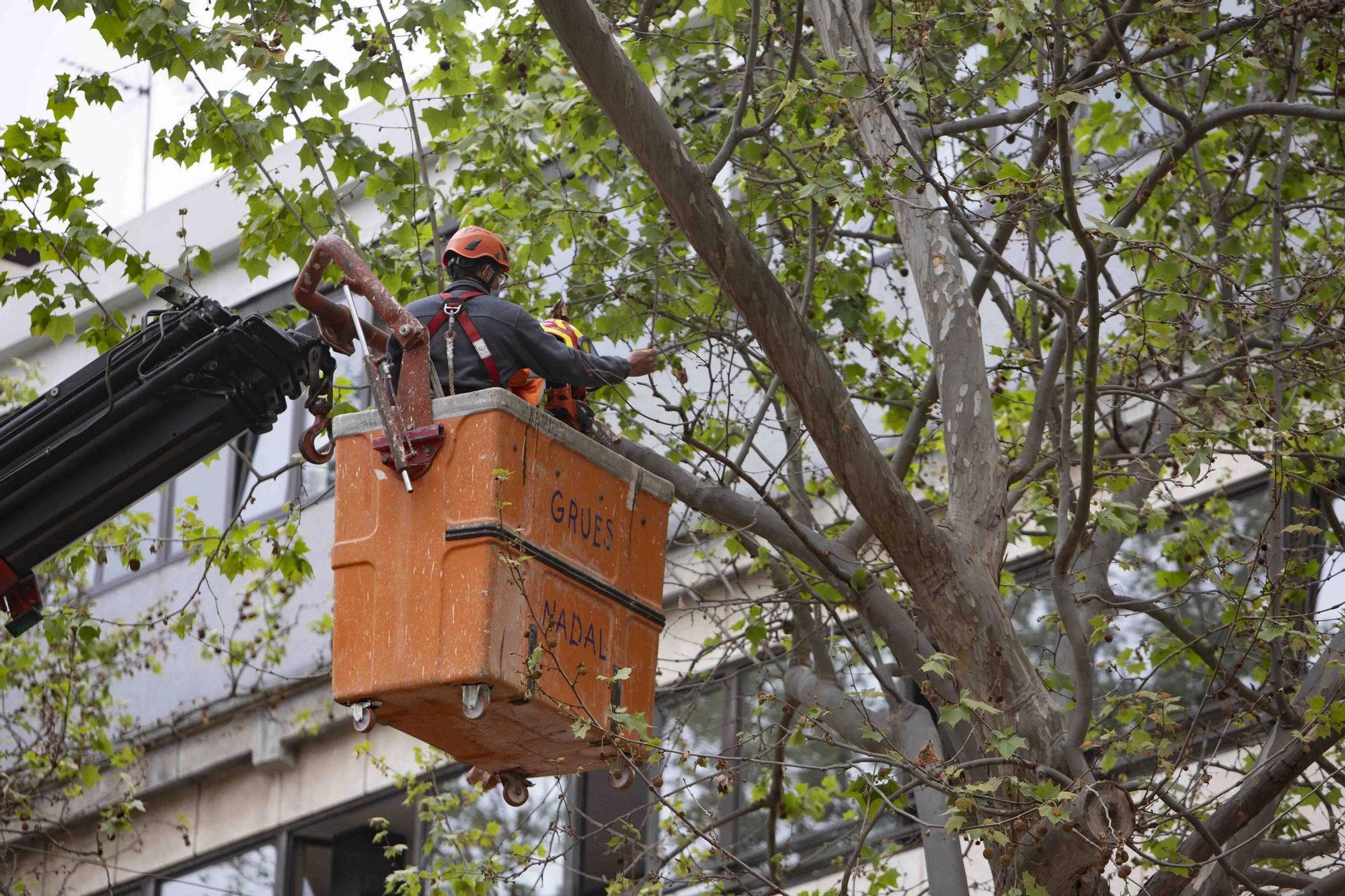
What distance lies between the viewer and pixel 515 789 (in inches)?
293

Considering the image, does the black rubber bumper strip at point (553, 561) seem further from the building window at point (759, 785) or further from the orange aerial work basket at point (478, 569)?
the building window at point (759, 785)

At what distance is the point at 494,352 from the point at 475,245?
1.74 feet

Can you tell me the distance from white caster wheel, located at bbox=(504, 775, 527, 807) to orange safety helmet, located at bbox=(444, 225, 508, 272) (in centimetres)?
204

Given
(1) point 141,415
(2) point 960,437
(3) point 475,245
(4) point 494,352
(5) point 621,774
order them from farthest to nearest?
(2) point 960,437
(1) point 141,415
(3) point 475,245
(5) point 621,774
(4) point 494,352

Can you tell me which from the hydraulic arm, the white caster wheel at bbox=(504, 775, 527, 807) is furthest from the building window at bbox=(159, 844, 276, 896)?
the white caster wheel at bbox=(504, 775, 527, 807)

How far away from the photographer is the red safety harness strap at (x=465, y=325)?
7031 mm

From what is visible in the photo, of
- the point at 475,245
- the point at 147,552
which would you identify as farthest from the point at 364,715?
the point at 147,552

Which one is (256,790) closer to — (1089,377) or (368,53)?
(368,53)

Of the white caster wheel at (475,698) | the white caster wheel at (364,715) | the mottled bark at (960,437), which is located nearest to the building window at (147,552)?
the mottled bark at (960,437)

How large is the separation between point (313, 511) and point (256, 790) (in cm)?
246

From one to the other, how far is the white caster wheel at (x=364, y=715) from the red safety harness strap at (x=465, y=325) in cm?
128

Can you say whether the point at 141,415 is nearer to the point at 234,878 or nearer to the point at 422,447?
the point at 422,447

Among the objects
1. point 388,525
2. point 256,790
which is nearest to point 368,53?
point 388,525

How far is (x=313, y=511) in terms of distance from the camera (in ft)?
54.1
